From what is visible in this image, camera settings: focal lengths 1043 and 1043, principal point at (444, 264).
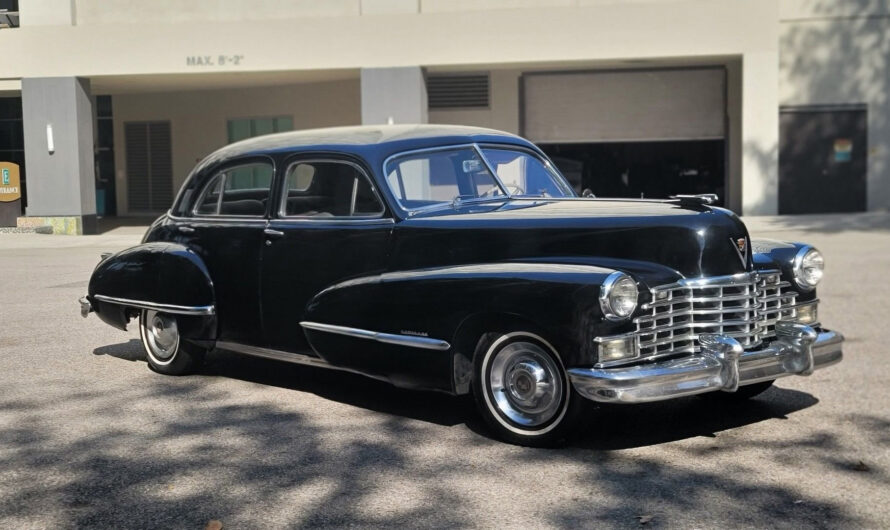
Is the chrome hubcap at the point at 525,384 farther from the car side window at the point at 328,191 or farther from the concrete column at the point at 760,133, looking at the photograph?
the concrete column at the point at 760,133

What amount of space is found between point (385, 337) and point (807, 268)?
2498 millimetres

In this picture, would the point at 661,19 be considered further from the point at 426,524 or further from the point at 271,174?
the point at 426,524

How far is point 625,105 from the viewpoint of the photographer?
25938 mm

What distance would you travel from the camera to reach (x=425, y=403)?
659cm

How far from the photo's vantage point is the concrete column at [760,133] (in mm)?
23031

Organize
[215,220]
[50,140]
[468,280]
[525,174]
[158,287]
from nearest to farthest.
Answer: [468,280]
[525,174]
[215,220]
[158,287]
[50,140]

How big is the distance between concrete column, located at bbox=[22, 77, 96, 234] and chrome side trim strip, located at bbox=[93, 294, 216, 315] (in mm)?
18007

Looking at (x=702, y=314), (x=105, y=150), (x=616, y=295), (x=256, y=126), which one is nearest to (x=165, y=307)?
(x=616, y=295)

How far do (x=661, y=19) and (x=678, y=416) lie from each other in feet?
59.4

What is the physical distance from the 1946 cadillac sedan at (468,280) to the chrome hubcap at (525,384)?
11 mm

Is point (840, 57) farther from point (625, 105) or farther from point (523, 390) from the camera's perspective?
point (523, 390)

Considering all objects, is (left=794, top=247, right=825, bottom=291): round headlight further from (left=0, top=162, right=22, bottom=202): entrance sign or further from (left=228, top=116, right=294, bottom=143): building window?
(left=228, top=116, right=294, bottom=143): building window

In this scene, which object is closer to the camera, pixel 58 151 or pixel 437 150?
pixel 437 150

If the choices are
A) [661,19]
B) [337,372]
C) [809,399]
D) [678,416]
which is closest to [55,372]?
[337,372]
